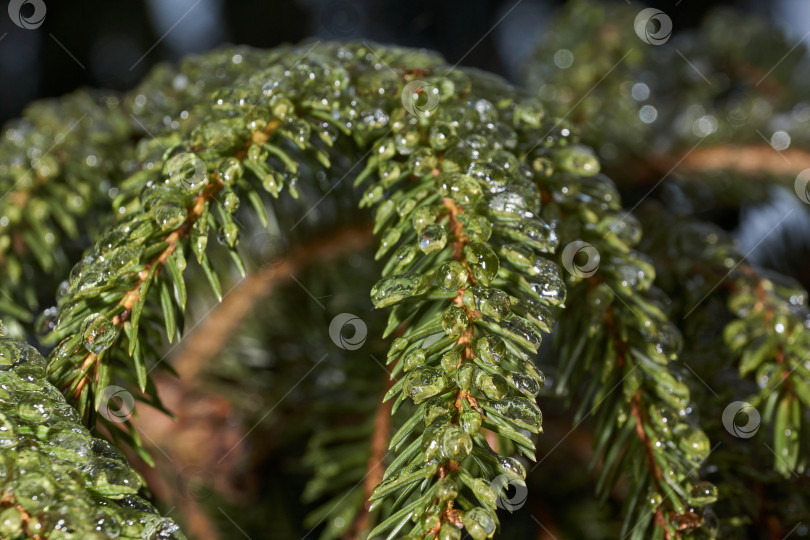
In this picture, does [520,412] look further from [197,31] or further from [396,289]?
[197,31]

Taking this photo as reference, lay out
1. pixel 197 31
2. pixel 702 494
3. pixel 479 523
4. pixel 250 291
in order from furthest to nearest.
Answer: pixel 197 31 < pixel 250 291 < pixel 702 494 < pixel 479 523

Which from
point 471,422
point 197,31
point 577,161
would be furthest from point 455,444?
point 197,31

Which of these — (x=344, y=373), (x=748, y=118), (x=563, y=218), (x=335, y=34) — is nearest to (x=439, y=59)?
(x=563, y=218)

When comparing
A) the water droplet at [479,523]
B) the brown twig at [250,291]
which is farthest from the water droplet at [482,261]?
the brown twig at [250,291]

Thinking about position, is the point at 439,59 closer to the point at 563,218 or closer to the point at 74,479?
the point at 563,218

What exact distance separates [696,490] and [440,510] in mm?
191

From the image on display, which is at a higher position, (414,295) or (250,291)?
(414,295)

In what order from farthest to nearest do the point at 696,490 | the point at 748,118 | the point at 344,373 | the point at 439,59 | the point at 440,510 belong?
the point at 748,118
the point at 344,373
the point at 439,59
the point at 696,490
the point at 440,510

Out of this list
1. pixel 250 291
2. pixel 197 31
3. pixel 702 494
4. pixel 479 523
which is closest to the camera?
pixel 479 523

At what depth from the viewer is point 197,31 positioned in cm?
166

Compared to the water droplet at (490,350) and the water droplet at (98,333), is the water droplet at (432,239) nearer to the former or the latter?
the water droplet at (490,350)

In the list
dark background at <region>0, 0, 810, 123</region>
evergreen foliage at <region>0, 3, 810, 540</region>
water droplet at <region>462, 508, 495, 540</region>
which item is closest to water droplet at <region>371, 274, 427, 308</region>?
evergreen foliage at <region>0, 3, 810, 540</region>

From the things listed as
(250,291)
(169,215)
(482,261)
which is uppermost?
(482,261)

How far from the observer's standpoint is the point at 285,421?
72cm
